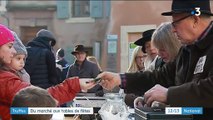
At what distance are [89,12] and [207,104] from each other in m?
14.2

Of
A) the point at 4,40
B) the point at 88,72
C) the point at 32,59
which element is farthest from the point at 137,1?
the point at 4,40

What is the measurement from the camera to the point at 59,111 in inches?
71.6

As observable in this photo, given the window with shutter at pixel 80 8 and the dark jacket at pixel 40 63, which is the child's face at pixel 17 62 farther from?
the window with shutter at pixel 80 8

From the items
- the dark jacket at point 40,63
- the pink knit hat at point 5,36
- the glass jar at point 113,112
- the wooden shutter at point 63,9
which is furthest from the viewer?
the wooden shutter at point 63,9

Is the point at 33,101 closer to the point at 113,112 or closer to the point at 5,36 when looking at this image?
the point at 113,112

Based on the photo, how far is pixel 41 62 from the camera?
4.42 metres

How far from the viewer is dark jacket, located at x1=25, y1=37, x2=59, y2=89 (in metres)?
4.38

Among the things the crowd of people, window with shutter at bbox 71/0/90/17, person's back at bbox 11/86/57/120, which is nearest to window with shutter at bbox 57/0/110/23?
window with shutter at bbox 71/0/90/17

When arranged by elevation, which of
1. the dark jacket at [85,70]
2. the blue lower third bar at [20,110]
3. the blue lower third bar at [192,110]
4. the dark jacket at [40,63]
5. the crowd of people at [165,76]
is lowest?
the dark jacket at [85,70]

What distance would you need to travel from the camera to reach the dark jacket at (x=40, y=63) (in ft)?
14.4

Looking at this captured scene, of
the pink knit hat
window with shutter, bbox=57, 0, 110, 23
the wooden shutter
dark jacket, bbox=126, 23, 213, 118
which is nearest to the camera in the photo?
dark jacket, bbox=126, 23, 213, 118

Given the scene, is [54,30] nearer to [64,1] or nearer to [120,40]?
[64,1]

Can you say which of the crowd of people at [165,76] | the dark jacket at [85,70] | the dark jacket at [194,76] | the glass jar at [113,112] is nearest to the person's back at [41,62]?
the dark jacket at [85,70]

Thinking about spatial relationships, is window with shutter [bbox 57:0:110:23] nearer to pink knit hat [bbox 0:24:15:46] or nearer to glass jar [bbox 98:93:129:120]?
→ pink knit hat [bbox 0:24:15:46]
